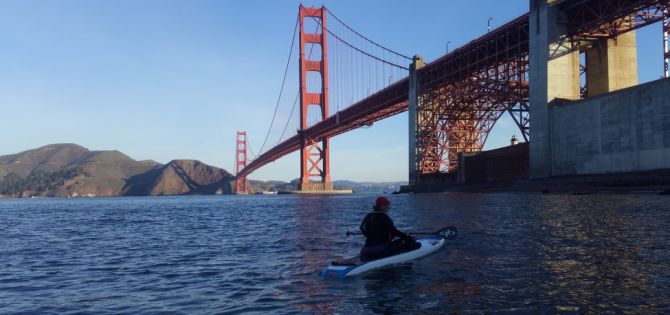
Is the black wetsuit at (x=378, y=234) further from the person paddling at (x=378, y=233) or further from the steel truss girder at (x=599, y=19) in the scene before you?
the steel truss girder at (x=599, y=19)

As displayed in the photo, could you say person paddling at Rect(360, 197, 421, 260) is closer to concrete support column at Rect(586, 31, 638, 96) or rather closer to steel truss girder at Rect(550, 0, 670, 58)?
steel truss girder at Rect(550, 0, 670, 58)

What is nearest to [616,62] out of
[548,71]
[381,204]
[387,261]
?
[548,71]

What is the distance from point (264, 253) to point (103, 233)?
533 inches

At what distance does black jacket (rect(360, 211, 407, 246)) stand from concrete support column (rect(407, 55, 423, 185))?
2989 inches

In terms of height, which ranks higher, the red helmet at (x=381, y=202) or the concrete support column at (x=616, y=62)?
the concrete support column at (x=616, y=62)

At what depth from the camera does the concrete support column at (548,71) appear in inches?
2128

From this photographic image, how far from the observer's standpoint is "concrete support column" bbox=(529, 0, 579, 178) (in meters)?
54.1

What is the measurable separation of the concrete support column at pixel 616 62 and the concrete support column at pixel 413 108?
33.7 meters

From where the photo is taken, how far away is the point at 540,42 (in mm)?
55125

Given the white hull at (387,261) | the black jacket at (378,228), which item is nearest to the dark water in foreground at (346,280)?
the white hull at (387,261)

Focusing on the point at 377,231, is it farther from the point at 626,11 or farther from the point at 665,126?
the point at 626,11

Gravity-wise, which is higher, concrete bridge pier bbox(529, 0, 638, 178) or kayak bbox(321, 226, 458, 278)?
concrete bridge pier bbox(529, 0, 638, 178)

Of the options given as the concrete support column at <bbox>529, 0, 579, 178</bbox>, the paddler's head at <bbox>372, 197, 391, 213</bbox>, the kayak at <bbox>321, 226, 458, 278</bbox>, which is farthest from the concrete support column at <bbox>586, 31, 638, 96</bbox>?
the paddler's head at <bbox>372, 197, 391, 213</bbox>

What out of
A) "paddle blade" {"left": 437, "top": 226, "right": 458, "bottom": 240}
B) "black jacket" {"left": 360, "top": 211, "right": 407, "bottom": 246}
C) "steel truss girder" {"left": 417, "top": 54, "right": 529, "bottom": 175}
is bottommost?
"paddle blade" {"left": 437, "top": 226, "right": 458, "bottom": 240}
